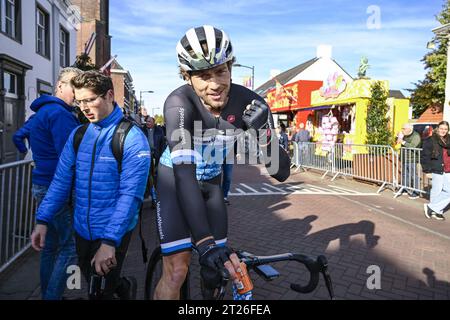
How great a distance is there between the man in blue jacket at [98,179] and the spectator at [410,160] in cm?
849

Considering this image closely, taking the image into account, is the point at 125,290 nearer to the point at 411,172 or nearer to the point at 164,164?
the point at 164,164

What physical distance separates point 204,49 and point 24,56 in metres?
14.8

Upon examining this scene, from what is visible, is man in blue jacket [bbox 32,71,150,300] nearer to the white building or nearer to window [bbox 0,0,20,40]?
the white building

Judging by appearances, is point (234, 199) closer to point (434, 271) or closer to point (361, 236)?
point (361, 236)

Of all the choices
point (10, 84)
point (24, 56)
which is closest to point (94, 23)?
point (24, 56)

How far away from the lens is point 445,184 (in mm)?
7285

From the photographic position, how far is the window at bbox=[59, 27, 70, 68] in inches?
778

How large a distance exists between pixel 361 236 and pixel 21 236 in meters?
4.97

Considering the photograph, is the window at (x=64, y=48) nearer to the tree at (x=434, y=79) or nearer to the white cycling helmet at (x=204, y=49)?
the white cycling helmet at (x=204, y=49)

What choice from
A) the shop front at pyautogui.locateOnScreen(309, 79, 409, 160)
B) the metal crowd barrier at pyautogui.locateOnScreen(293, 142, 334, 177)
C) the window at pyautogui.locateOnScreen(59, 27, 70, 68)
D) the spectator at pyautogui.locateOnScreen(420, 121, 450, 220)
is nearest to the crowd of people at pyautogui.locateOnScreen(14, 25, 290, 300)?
the spectator at pyautogui.locateOnScreen(420, 121, 450, 220)

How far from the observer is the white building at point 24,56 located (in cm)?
1266

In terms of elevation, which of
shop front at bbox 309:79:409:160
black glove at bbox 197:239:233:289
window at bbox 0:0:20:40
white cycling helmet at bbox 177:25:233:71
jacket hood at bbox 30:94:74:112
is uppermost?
window at bbox 0:0:20:40

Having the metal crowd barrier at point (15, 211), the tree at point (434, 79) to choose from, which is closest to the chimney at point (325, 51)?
the tree at point (434, 79)
